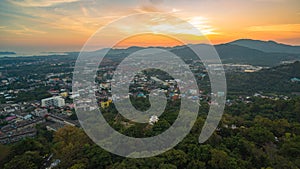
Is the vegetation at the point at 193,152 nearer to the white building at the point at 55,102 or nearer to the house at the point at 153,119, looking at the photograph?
the house at the point at 153,119

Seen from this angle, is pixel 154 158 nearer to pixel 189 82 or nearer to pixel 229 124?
pixel 229 124

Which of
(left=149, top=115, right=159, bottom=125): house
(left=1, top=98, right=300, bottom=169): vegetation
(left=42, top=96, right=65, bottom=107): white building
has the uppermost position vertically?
(left=149, top=115, right=159, bottom=125): house

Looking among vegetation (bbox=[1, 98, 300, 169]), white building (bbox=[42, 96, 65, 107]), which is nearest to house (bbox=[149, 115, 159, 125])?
vegetation (bbox=[1, 98, 300, 169])

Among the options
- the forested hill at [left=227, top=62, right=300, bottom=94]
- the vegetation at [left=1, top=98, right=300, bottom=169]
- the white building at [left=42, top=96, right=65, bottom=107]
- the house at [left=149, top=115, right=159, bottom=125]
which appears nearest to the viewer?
the vegetation at [left=1, top=98, right=300, bottom=169]

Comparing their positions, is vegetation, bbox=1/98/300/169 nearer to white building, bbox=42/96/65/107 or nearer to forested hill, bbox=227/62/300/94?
white building, bbox=42/96/65/107

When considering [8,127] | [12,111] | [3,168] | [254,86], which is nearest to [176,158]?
[3,168]

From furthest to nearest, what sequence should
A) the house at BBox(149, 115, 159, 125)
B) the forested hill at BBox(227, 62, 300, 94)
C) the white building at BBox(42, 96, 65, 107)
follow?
the forested hill at BBox(227, 62, 300, 94) → the white building at BBox(42, 96, 65, 107) → the house at BBox(149, 115, 159, 125)

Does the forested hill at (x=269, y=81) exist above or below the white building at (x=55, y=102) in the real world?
above

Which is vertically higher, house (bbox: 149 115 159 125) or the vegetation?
house (bbox: 149 115 159 125)

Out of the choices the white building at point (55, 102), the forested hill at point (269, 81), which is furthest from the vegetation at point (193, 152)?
the forested hill at point (269, 81)

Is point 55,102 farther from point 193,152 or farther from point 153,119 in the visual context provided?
point 193,152

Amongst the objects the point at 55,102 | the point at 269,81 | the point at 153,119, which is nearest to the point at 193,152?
Result: the point at 153,119
